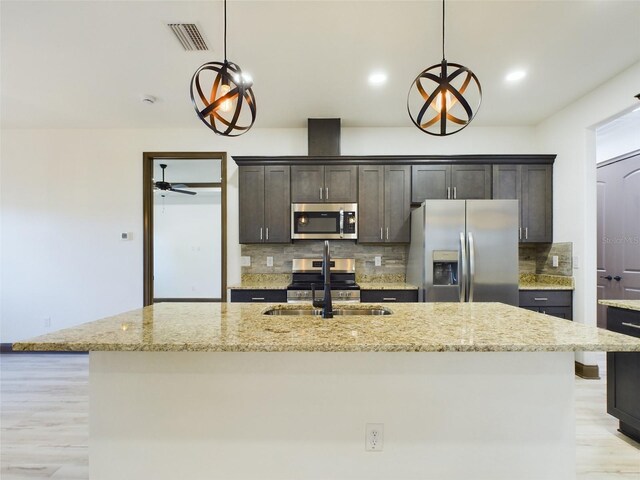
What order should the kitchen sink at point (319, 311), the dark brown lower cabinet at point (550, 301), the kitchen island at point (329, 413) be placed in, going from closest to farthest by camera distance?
the kitchen island at point (329, 413), the kitchen sink at point (319, 311), the dark brown lower cabinet at point (550, 301)

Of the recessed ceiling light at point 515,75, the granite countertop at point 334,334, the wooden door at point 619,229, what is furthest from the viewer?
the wooden door at point 619,229

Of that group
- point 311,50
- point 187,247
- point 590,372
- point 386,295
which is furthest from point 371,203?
point 187,247

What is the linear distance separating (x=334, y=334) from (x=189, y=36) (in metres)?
2.36

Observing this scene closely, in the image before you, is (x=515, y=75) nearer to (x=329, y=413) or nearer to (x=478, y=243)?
(x=478, y=243)

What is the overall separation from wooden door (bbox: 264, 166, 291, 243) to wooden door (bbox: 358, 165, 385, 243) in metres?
0.85

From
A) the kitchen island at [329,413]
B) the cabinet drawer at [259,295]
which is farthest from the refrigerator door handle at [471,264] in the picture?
the cabinet drawer at [259,295]

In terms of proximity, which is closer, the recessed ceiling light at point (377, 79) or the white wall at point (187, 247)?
the recessed ceiling light at point (377, 79)

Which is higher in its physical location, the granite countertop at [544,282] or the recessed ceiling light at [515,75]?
the recessed ceiling light at [515,75]

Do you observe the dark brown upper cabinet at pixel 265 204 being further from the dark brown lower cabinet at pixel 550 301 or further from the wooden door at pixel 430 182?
the dark brown lower cabinet at pixel 550 301

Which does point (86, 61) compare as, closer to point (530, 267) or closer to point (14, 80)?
point (14, 80)

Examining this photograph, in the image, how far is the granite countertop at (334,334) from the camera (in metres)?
1.24

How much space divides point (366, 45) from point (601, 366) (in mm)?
4286

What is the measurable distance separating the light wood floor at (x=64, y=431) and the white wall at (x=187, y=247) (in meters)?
4.87

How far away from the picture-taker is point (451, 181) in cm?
379
